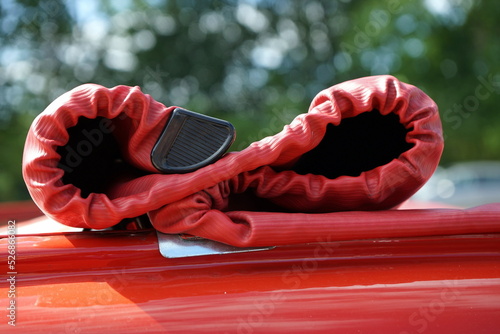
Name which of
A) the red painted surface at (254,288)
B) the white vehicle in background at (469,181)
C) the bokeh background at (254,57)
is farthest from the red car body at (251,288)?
the white vehicle in background at (469,181)

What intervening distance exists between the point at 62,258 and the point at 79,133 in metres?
0.29

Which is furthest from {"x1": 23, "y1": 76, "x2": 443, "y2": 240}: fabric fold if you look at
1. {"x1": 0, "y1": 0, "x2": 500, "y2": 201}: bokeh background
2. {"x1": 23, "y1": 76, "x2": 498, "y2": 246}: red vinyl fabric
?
{"x1": 0, "y1": 0, "x2": 500, "y2": 201}: bokeh background

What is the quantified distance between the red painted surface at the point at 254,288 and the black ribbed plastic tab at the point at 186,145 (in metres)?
0.16

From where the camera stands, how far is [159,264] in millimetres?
1111

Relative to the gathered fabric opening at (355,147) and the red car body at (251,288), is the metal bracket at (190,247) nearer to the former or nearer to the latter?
the red car body at (251,288)

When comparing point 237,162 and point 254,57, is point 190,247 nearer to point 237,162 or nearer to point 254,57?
point 237,162

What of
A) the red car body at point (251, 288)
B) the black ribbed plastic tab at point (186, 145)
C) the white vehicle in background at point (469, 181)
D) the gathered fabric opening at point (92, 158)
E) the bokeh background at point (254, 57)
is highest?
the black ribbed plastic tab at point (186, 145)

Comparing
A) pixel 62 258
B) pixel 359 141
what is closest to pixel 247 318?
pixel 62 258

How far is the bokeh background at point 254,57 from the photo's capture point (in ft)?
42.7

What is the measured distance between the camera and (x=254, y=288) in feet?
3.50

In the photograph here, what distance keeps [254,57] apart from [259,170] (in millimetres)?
15980

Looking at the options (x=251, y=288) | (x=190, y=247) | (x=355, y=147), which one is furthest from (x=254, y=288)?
(x=355, y=147)

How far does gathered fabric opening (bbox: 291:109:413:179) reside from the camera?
1.33m

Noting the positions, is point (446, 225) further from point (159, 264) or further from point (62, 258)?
point (62, 258)
